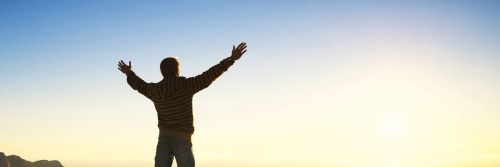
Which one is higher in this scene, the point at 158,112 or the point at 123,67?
the point at 123,67

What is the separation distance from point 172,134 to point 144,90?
0.96 meters

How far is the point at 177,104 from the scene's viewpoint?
7.92m

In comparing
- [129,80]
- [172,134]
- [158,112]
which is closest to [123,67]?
[129,80]

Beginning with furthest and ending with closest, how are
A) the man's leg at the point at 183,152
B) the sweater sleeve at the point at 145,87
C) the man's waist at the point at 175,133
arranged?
the sweater sleeve at the point at 145,87 → the man's waist at the point at 175,133 → the man's leg at the point at 183,152

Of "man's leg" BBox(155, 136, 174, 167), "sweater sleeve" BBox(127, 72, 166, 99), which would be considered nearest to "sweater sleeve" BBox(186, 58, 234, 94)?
"sweater sleeve" BBox(127, 72, 166, 99)

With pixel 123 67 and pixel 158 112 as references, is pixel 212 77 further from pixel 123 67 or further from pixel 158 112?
pixel 123 67

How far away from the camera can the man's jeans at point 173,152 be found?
782 centimetres

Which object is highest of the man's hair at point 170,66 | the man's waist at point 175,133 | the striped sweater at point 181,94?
the man's hair at point 170,66

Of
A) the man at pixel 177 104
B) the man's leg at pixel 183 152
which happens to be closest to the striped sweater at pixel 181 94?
the man at pixel 177 104

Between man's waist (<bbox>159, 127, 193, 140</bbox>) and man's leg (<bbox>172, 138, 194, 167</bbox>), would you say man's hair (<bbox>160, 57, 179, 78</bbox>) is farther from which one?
man's leg (<bbox>172, 138, 194, 167</bbox>)

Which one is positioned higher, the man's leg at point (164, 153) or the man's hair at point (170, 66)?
the man's hair at point (170, 66)

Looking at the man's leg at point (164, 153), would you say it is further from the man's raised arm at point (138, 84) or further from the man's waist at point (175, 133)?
the man's raised arm at point (138, 84)

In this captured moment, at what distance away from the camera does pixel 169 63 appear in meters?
8.01

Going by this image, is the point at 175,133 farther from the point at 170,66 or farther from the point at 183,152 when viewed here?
the point at 170,66
